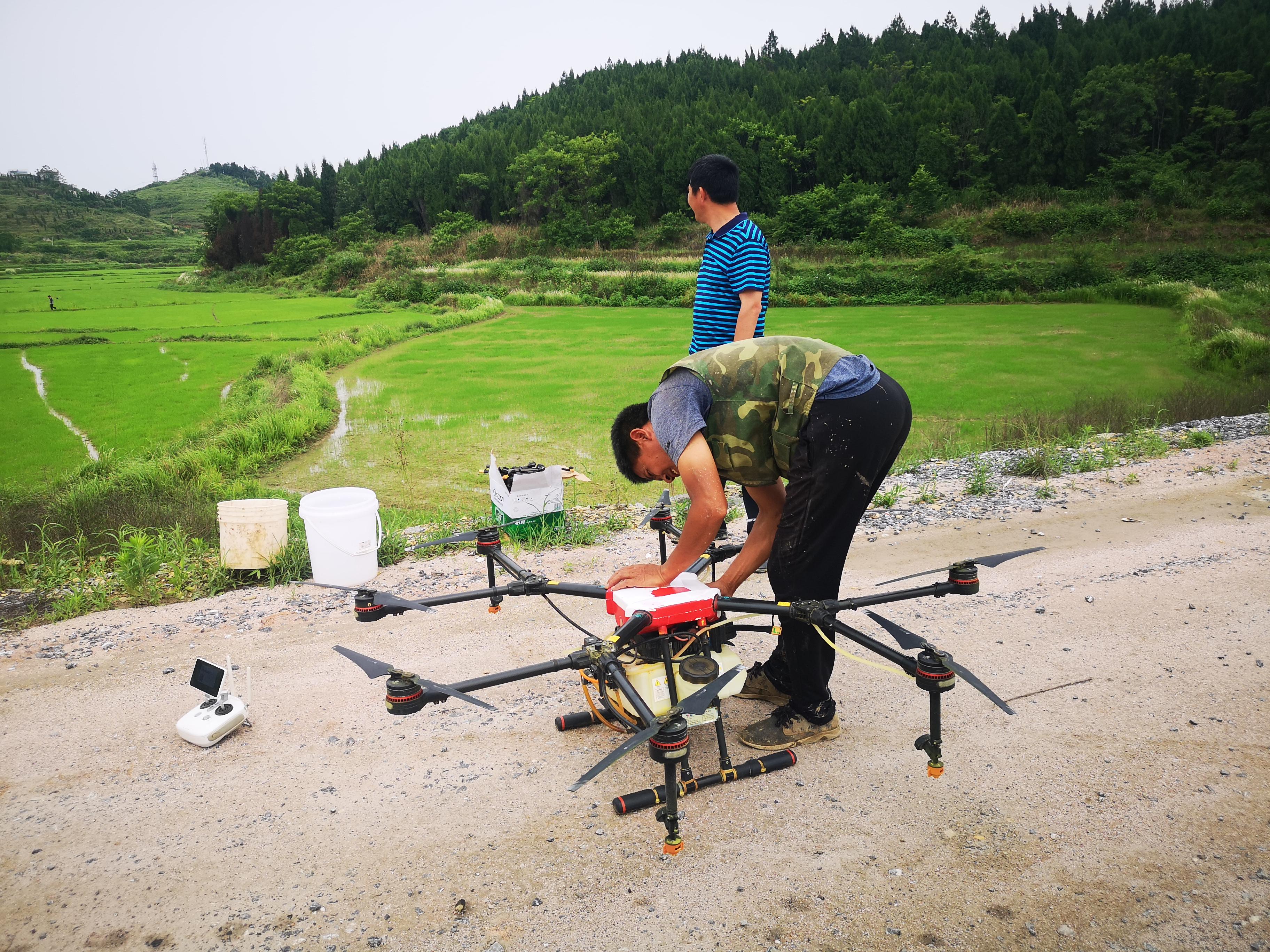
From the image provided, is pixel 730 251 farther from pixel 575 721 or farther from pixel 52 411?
pixel 52 411

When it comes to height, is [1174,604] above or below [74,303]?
below

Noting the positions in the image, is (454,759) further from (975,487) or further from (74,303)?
(74,303)

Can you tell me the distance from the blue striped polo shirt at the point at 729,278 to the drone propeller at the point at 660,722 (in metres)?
1.91

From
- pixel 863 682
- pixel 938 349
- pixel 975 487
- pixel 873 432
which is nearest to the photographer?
pixel 873 432

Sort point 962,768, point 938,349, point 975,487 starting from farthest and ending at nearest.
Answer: point 938,349
point 975,487
point 962,768

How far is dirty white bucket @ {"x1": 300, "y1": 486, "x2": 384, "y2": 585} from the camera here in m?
4.84

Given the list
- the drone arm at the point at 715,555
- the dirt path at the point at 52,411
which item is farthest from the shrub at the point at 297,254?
the drone arm at the point at 715,555

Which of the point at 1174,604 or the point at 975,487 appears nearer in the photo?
the point at 1174,604

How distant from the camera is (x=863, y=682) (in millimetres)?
3512

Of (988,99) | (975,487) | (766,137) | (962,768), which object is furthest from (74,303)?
(988,99)

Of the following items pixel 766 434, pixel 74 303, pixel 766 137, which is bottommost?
pixel 766 434

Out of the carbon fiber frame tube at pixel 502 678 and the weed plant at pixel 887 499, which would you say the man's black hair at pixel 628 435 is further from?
the weed plant at pixel 887 499

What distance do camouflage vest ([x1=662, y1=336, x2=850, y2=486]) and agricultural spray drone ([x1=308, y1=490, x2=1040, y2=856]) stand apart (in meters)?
0.53

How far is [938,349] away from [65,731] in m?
17.8
